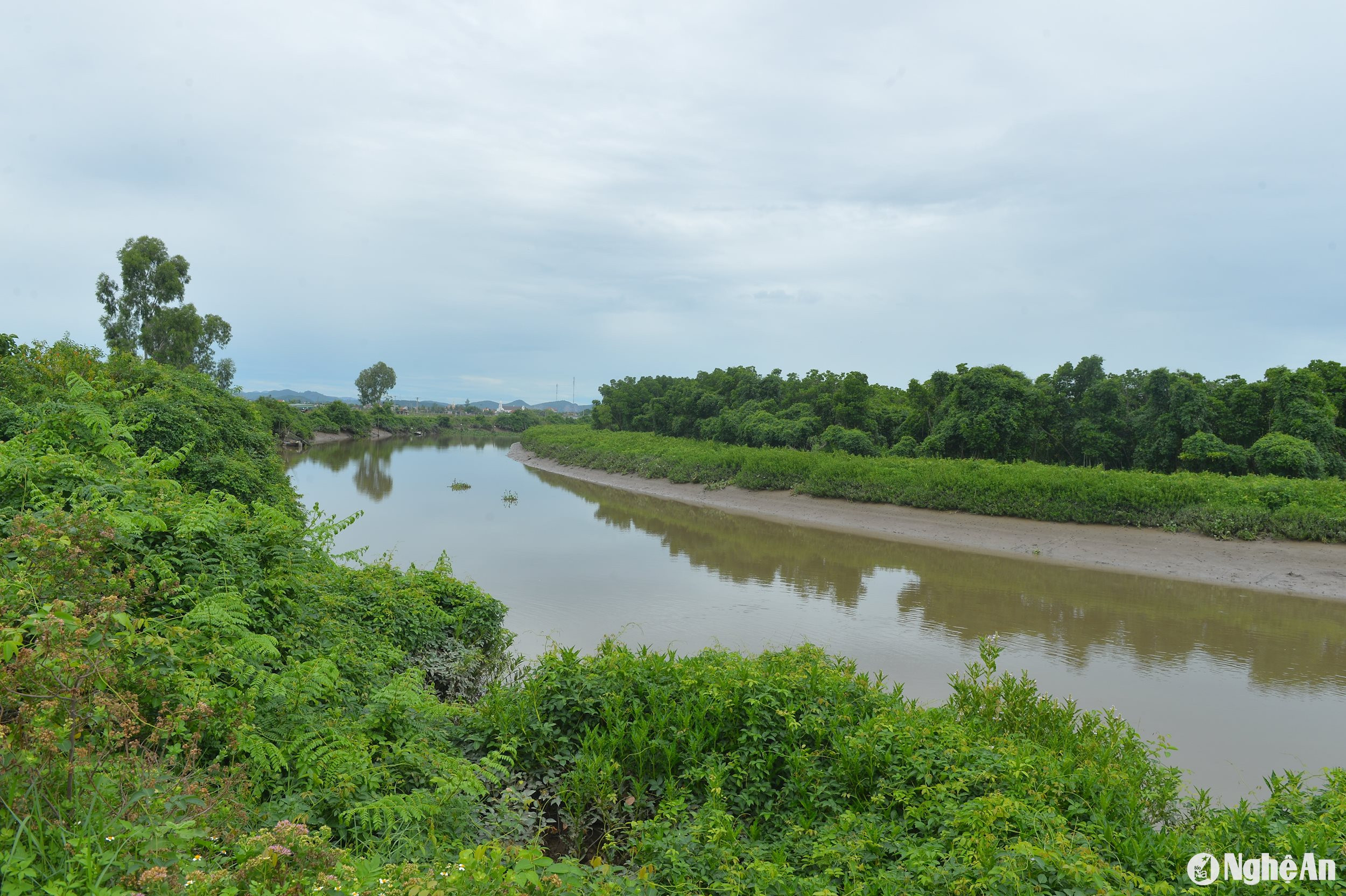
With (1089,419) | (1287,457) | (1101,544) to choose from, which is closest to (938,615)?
(1101,544)

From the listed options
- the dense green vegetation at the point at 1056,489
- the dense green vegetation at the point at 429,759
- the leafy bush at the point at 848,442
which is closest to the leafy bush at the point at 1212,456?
the dense green vegetation at the point at 1056,489

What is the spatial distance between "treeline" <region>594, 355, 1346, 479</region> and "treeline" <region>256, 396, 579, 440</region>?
2439 centimetres

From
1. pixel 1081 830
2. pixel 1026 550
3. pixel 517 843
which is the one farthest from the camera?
pixel 1026 550

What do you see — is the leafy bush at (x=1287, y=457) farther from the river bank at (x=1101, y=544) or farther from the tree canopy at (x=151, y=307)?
the tree canopy at (x=151, y=307)

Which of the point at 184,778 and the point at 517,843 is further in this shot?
the point at 517,843

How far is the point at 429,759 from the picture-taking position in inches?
163

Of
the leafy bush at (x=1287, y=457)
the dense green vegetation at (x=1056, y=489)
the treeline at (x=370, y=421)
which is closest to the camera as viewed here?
the dense green vegetation at (x=1056, y=489)

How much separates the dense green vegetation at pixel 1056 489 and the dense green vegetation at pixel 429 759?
1241 cm

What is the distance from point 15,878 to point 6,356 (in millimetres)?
11726

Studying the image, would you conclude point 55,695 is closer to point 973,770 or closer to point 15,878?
point 15,878

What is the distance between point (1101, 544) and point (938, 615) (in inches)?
283

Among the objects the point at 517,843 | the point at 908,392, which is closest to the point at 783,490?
the point at 908,392

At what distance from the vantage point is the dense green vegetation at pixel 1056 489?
595 inches

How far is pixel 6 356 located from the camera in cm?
1042
